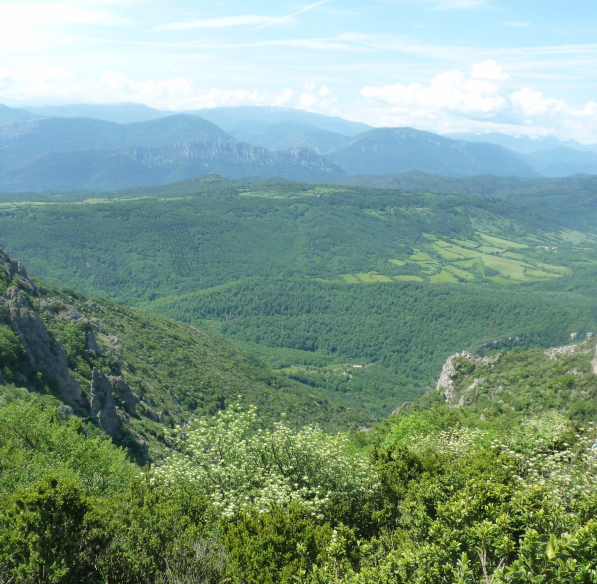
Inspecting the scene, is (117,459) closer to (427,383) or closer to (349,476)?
(349,476)

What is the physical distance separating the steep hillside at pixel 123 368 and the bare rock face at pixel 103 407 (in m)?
0.11

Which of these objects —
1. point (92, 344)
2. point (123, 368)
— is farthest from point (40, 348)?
point (123, 368)

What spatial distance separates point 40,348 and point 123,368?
24973mm

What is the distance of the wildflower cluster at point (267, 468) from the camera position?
993 inches

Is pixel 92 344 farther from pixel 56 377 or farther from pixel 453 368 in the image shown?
pixel 453 368

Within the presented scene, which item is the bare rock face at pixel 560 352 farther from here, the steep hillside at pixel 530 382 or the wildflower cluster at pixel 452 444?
the wildflower cluster at pixel 452 444

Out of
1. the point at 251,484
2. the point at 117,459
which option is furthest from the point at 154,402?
the point at 251,484

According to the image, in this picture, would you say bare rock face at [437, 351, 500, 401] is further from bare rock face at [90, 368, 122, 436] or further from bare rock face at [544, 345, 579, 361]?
bare rock face at [90, 368, 122, 436]

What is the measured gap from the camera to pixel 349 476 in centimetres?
2636

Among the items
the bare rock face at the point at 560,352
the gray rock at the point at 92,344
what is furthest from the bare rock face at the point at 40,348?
the bare rock face at the point at 560,352

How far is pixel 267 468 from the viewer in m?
27.4

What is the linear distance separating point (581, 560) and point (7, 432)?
28627 mm

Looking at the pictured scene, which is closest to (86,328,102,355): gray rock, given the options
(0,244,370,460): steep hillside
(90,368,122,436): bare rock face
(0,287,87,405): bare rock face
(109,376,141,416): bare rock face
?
(0,244,370,460): steep hillside

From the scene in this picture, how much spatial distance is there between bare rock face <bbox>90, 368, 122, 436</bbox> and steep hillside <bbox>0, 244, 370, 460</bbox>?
0.11m
